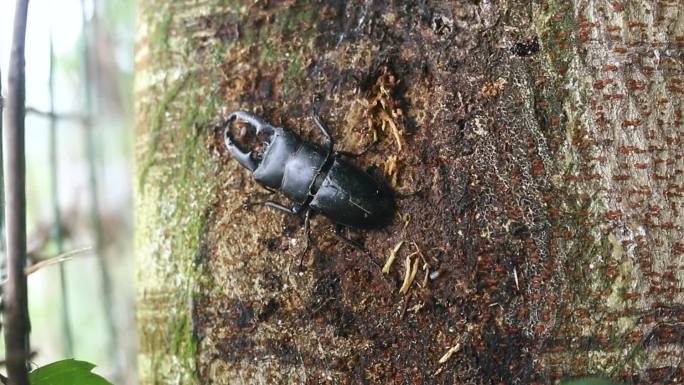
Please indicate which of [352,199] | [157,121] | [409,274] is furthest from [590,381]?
[157,121]

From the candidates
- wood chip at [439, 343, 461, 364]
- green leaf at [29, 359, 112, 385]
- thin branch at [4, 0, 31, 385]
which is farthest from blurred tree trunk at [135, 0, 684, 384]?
thin branch at [4, 0, 31, 385]


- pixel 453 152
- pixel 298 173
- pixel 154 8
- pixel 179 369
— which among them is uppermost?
pixel 154 8

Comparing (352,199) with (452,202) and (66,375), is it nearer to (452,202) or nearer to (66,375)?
(452,202)

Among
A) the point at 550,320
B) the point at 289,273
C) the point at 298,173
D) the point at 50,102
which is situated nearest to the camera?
the point at 550,320

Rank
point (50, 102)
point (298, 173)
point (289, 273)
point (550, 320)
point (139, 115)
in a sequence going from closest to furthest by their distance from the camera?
point (550, 320)
point (289, 273)
point (298, 173)
point (139, 115)
point (50, 102)

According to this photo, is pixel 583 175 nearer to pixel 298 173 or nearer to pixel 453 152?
pixel 453 152

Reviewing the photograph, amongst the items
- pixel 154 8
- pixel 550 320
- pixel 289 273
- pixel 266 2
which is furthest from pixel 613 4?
pixel 154 8

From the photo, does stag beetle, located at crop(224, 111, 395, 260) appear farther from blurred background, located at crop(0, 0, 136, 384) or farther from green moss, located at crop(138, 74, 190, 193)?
blurred background, located at crop(0, 0, 136, 384)
